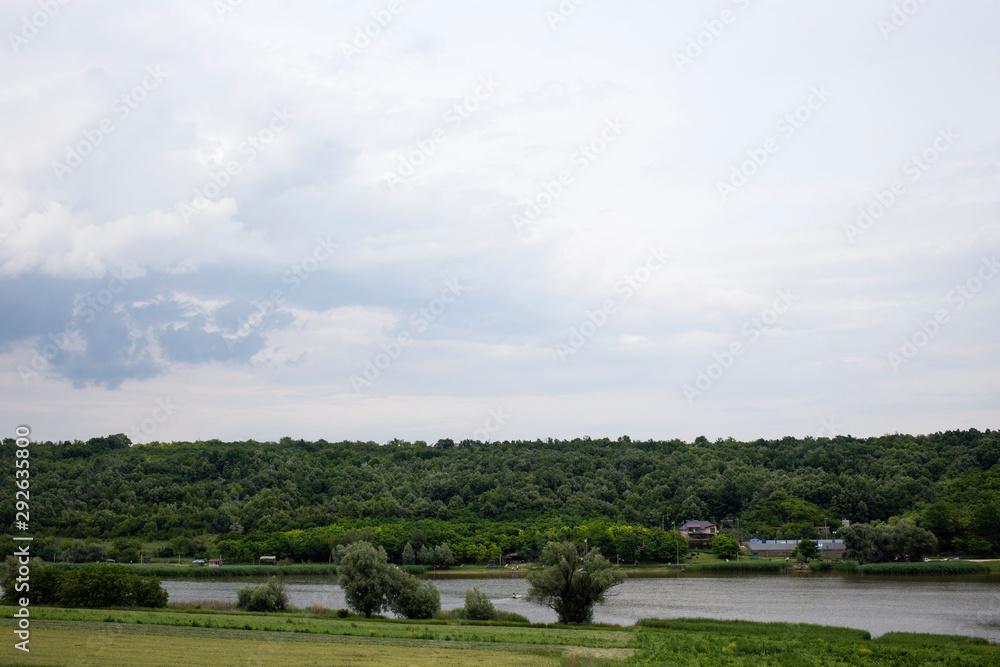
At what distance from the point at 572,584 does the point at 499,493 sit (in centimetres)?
8453

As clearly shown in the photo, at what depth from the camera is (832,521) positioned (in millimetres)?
121875

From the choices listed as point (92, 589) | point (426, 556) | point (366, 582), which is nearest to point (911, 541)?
point (426, 556)

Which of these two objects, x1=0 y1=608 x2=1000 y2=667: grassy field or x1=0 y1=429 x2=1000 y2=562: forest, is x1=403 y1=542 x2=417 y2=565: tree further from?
x1=0 y1=608 x2=1000 y2=667: grassy field

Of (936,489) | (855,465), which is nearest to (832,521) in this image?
(936,489)

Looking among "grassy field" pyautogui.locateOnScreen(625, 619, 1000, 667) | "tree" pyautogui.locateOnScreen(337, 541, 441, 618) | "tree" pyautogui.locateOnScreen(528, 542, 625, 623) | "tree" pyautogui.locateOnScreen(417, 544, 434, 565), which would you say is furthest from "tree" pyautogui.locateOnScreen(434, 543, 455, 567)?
"grassy field" pyautogui.locateOnScreen(625, 619, 1000, 667)

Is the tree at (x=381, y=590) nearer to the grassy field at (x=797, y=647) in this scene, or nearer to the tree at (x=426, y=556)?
the grassy field at (x=797, y=647)

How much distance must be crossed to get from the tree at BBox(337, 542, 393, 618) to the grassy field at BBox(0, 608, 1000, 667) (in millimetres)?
6005

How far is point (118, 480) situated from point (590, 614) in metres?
112

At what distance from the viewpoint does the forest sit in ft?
364

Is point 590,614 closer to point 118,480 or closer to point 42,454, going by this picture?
point 118,480

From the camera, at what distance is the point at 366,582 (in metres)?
53.3

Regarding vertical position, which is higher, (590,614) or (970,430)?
(970,430)

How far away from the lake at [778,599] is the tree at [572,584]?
10.7 feet

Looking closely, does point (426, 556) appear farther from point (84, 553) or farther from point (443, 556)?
point (84, 553)
